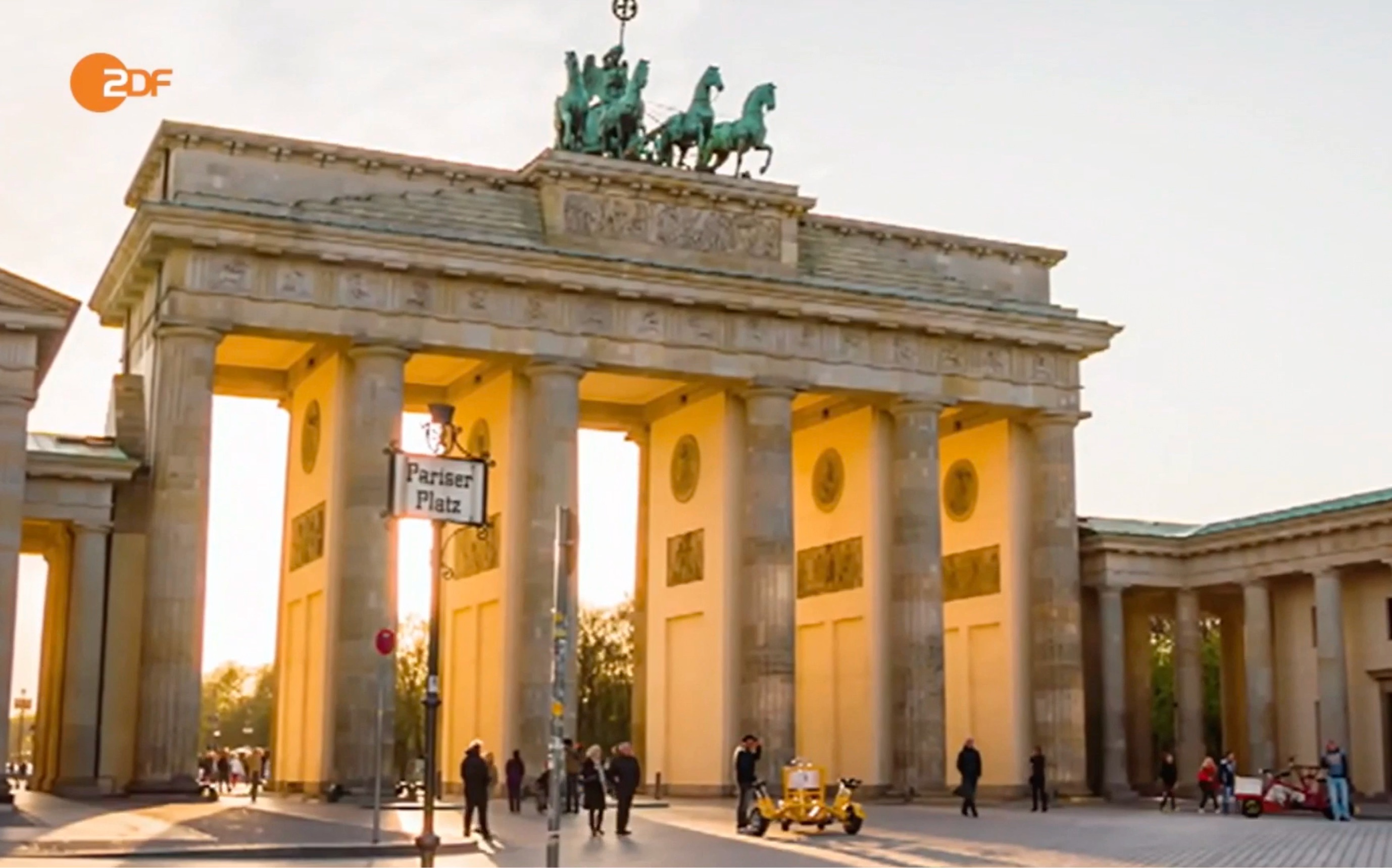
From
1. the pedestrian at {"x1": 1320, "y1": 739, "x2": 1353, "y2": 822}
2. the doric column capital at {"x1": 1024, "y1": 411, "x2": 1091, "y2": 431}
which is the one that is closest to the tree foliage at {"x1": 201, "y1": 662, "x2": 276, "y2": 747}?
the doric column capital at {"x1": 1024, "y1": 411, "x2": 1091, "y2": 431}

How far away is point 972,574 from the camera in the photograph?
56.0 meters

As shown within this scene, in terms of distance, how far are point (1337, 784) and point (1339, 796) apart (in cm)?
28

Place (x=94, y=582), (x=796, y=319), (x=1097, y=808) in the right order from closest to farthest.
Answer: (x=94, y=582), (x=1097, y=808), (x=796, y=319)

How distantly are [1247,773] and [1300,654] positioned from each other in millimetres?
4159

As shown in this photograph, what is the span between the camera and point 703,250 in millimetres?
50031

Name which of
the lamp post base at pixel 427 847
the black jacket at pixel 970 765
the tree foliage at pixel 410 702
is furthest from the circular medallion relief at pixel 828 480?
the tree foliage at pixel 410 702

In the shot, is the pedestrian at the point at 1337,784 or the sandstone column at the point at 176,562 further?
the sandstone column at the point at 176,562

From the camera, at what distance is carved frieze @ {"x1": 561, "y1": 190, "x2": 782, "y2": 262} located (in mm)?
Result: 48781

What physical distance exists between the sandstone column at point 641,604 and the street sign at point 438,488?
3447 centimetres

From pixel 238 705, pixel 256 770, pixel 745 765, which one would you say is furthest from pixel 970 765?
pixel 238 705

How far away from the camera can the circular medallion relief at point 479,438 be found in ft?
166

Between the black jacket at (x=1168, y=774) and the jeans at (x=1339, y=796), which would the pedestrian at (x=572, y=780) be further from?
the jeans at (x=1339, y=796)

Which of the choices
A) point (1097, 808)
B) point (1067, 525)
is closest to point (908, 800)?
point (1097, 808)

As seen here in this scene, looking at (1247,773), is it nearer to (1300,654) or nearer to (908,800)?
(1300,654)
